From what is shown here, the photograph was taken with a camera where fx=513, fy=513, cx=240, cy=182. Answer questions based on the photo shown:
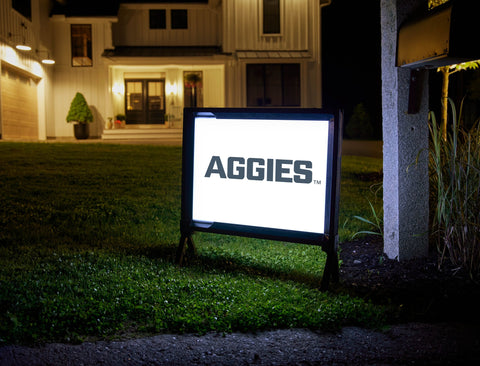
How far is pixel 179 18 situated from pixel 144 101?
481cm

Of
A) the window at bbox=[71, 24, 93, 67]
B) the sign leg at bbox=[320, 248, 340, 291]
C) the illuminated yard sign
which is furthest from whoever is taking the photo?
the window at bbox=[71, 24, 93, 67]

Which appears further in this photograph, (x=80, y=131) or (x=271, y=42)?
(x=271, y=42)

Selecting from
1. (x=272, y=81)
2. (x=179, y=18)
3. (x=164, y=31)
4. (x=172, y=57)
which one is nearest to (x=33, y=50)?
(x=172, y=57)

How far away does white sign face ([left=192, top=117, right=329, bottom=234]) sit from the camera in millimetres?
→ 4027

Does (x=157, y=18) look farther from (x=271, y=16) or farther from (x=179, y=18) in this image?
(x=271, y=16)

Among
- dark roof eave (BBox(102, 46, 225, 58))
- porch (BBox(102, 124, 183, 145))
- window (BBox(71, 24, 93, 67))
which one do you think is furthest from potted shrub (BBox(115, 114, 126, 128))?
window (BBox(71, 24, 93, 67))

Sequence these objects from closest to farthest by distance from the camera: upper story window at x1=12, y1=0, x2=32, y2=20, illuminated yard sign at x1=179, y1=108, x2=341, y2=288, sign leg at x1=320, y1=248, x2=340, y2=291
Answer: sign leg at x1=320, y1=248, x2=340, y2=291 < illuminated yard sign at x1=179, y1=108, x2=341, y2=288 < upper story window at x1=12, y1=0, x2=32, y2=20

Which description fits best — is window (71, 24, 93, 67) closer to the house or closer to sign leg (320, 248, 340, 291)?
the house

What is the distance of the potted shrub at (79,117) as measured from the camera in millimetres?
23922

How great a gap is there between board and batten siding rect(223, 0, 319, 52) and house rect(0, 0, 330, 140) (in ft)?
0.16

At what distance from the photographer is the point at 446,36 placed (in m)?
3.68

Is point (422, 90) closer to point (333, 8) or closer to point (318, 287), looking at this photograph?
point (318, 287)

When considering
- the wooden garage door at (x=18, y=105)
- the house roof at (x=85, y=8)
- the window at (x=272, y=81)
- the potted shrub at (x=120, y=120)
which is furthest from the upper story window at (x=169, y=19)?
the wooden garage door at (x=18, y=105)

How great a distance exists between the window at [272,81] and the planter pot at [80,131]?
8.40 meters
